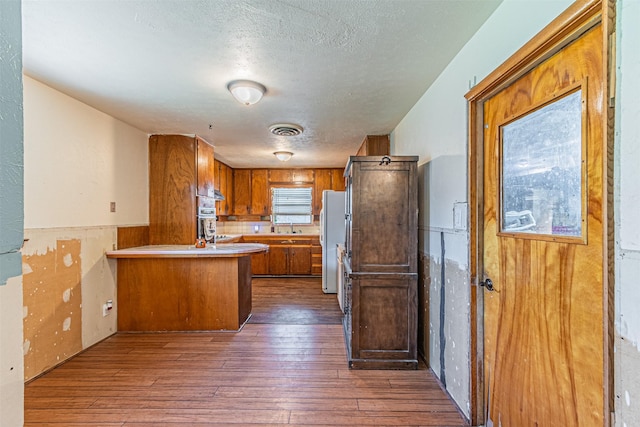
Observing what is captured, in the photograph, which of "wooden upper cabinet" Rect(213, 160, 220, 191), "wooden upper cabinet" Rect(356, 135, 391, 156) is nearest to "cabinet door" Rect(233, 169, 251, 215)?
"wooden upper cabinet" Rect(213, 160, 220, 191)

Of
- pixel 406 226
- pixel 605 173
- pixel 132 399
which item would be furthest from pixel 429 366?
pixel 132 399

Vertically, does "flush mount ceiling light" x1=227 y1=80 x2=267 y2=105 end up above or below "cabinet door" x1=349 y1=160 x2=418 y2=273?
above

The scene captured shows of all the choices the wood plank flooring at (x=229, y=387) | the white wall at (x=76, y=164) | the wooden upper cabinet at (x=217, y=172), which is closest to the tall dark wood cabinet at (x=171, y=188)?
the white wall at (x=76, y=164)

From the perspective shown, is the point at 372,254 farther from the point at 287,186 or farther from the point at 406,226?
the point at 287,186

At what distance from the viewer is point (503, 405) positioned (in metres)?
1.59

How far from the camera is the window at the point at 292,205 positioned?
6488 mm

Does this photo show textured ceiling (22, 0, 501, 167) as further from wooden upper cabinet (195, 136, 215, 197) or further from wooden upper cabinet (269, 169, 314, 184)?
wooden upper cabinet (269, 169, 314, 184)

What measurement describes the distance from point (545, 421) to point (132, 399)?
8.06 feet

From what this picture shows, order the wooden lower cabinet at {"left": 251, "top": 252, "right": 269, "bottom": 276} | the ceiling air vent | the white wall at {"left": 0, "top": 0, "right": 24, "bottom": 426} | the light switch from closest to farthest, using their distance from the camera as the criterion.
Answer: the white wall at {"left": 0, "top": 0, "right": 24, "bottom": 426}
the light switch
the ceiling air vent
the wooden lower cabinet at {"left": 251, "top": 252, "right": 269, "bottom": 276}

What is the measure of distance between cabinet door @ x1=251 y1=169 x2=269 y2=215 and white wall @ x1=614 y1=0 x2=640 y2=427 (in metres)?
5.83

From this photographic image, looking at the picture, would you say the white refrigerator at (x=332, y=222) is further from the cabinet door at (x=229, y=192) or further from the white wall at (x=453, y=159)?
the cabinet door at (x=229, y=192)

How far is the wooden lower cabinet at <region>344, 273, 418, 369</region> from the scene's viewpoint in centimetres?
253

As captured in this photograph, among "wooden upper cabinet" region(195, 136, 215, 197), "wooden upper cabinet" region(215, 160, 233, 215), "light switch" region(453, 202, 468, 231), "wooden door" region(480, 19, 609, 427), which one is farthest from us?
"wooden upper cabinet" region(215, 160, 233, 215)

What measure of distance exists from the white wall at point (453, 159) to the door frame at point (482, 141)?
0.07 metres
